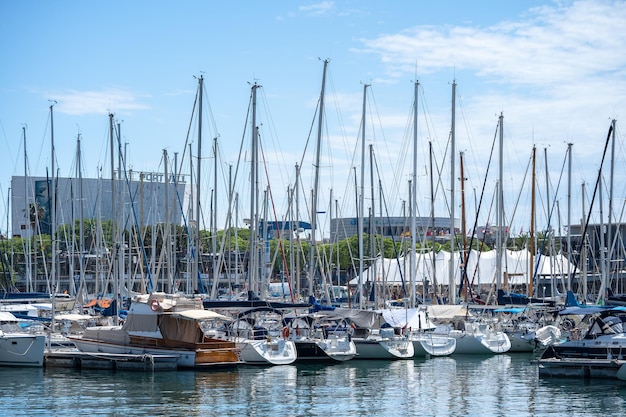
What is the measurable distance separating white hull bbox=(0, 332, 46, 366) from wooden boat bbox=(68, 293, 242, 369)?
2.89 m

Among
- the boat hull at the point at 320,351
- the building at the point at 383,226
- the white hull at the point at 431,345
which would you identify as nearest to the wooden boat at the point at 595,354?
the white hull at the point at 431,345

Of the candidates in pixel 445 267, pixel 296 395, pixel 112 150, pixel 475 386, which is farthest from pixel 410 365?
pixel 445 267

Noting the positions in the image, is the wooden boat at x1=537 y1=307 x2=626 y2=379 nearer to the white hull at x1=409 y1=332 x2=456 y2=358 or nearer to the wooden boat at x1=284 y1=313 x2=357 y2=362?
the white hull at x1=409 y1=332 x2=456 y2=358

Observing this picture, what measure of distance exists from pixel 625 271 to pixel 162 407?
77.4 meters

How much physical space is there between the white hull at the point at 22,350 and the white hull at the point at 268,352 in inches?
372

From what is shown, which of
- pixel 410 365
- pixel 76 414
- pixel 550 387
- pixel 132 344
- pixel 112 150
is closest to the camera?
pixel 76 414

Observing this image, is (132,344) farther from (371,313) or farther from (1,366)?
(371,313)

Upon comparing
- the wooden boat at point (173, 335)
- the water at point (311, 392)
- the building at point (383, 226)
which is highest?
the building at point (383, 226)

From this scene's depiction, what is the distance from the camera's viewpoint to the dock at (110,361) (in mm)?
44375

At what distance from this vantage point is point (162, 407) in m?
34.2

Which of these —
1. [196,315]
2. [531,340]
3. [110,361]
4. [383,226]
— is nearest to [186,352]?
[196,315]

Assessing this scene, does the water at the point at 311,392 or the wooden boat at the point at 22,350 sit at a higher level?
the wooden boat at the point at 22,350

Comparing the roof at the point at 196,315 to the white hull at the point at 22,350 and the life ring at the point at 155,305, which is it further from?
the white hull at the point at 22,350

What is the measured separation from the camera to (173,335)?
149ft
